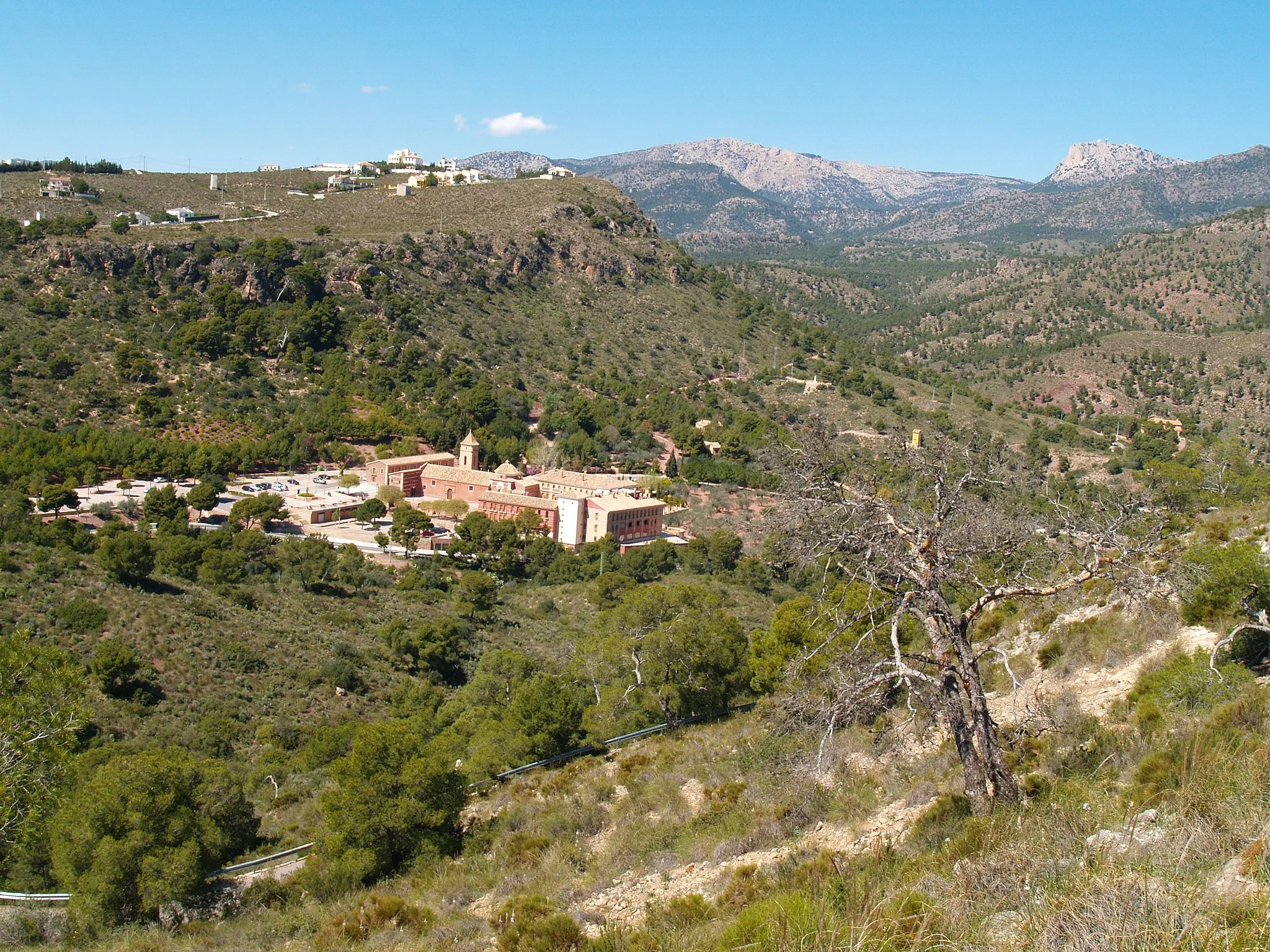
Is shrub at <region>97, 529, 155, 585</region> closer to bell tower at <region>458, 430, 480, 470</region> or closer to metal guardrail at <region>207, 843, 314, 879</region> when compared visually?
metal guardrail at <region>207, 843, 314, 879</region>

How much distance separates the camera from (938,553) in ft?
22.5

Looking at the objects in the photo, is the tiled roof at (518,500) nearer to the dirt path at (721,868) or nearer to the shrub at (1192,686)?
the shrub at (1192,686)

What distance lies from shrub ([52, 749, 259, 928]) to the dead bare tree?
7.30 metres

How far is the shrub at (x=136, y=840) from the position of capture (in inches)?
388

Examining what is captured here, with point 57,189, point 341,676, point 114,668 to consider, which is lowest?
point 341,676

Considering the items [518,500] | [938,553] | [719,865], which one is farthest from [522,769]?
[518,500]

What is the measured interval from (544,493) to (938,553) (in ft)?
129

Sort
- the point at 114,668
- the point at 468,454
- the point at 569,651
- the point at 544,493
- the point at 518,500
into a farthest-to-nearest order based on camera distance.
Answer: the point at 468,454 → the point at 544,493 → the point at 518,500 → the point at 569,651 → the point at 114,668

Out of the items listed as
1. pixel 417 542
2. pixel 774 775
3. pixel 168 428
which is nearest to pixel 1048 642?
pixel 774 775

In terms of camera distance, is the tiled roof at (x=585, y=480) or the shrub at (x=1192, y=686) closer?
the shrub at (x=1192, y=686)

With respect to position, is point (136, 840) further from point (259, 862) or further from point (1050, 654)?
point (1050, 654)

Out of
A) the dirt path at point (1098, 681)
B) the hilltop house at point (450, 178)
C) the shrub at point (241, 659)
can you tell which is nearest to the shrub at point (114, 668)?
the shrub at point (241, 659)

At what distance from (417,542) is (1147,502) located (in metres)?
33.7

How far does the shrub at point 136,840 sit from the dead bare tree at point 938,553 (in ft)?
24.0
